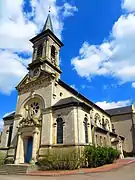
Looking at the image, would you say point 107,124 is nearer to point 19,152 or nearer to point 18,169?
point 19,152

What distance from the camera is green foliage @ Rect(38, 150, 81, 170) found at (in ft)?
55.1

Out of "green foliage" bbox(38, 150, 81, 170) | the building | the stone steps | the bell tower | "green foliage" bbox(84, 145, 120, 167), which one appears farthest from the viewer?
the building

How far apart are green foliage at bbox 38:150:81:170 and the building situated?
21.7 m

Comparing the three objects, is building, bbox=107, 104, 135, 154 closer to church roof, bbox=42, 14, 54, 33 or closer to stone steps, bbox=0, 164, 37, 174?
church roof, bbox=42, 14, 54, 33

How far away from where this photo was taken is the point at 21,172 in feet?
53.6

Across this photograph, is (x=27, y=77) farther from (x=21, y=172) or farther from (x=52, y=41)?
(x=21, y=172)

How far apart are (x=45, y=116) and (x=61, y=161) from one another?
20.1 ft

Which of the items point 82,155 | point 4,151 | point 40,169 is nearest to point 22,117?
point 4,151

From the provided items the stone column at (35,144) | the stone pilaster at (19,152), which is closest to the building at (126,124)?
the stone column at (35,144)

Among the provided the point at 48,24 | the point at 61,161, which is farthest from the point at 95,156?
the point at 48,24

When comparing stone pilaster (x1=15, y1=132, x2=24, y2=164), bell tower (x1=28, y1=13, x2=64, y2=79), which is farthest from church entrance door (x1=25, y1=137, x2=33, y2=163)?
bell tower (x1=28, y1=13, x2=64, y2=79)

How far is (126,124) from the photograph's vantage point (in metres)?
37.6

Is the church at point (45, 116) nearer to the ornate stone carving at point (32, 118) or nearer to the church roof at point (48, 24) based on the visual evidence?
the ornate stone carving at point (32, 118)

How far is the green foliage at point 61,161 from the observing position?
1678 centimetres
